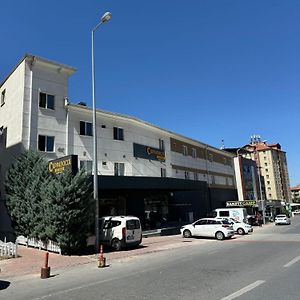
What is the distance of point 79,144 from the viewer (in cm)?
2795

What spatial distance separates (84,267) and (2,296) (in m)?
5.20

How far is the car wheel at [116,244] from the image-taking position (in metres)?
19.7

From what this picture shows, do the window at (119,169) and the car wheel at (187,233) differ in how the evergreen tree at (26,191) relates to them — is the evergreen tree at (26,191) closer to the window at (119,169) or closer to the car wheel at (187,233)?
the window at (119,169)

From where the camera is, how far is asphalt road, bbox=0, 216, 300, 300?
332 inches

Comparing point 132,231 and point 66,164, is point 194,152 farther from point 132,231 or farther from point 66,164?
point 66,164

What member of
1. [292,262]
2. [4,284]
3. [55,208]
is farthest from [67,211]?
[292,262]

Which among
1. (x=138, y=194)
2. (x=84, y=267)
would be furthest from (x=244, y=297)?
(x=138, y=194)

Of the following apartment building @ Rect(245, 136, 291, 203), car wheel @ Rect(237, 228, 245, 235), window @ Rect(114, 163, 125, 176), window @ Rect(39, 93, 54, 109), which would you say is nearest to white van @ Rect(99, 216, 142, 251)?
window @ Rect(114, 163, 125, 176)

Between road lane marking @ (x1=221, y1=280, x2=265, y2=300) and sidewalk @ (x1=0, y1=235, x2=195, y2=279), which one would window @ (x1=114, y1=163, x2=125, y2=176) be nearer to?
sidewalk @ (x1=0, y1=235, x2=195, y2=279)

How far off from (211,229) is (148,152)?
11043 mm

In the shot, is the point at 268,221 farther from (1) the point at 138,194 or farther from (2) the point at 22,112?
(2) the point at 22,112

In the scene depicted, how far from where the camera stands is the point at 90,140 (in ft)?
94.4

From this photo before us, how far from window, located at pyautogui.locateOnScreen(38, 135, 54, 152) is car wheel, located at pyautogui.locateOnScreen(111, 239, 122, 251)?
9.51 m

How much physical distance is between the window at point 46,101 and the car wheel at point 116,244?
1218cm
